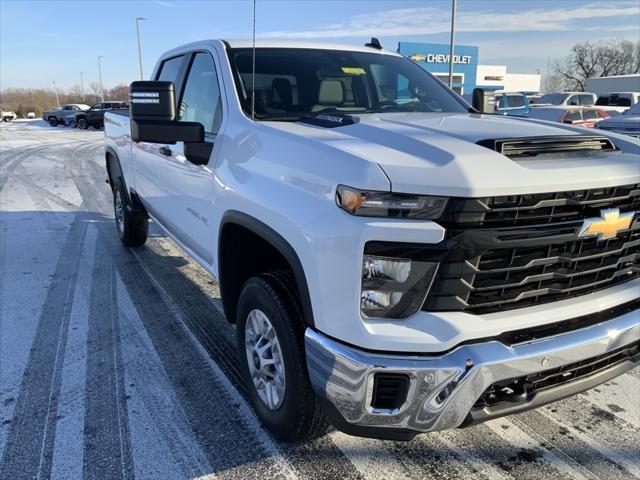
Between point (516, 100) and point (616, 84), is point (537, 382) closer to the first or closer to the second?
point (516, 100)

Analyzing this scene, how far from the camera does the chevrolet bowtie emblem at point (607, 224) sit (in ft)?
6.82

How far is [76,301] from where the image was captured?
15.1 feet

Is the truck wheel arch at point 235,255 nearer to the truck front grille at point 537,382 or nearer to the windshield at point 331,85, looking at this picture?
the windshield at point 331,85

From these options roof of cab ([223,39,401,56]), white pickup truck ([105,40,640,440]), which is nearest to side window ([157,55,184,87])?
roof of cab ([223,39,401,56])

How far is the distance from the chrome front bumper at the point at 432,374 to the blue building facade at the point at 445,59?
38.9 meters

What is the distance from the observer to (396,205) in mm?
1905

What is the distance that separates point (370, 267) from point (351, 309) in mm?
177

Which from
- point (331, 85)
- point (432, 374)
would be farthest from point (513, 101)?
point (432, 374)

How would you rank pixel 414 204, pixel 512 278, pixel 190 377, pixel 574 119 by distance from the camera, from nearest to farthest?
pixel 414 204, pixel 512 278, pixel 190 377, pixel 574 119

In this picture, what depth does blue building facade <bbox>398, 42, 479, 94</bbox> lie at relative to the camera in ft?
134

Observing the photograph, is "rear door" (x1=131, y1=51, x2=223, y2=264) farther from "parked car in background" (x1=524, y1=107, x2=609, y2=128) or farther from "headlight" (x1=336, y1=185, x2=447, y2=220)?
"parked car in background" (x1=524, y1=107, x2=609, y2=128)

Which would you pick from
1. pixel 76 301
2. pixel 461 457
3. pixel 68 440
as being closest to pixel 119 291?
pixel 76 301

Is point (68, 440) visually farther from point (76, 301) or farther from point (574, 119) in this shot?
point (574, 119)

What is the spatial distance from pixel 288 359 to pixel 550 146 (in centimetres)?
148
